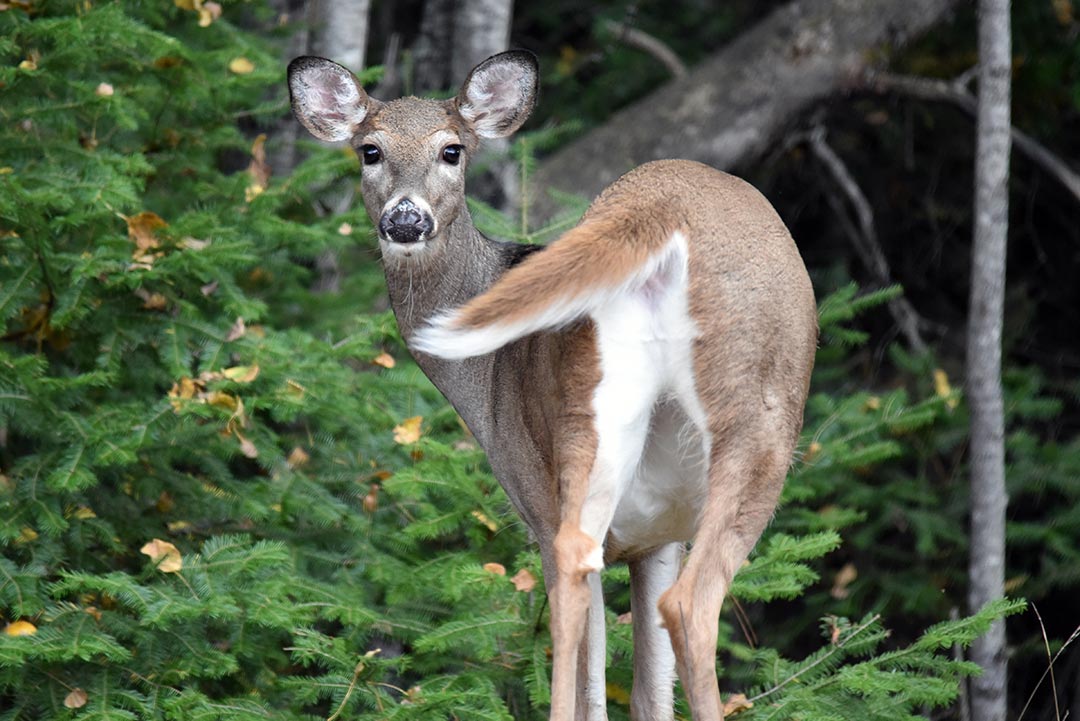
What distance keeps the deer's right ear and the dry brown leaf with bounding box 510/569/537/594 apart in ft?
5.26

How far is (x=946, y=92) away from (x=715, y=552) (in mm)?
4788

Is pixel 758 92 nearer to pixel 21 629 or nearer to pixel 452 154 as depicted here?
pixel 452 154

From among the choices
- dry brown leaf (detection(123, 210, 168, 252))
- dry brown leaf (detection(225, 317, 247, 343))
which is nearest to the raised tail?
dry brown leaf (detection(225, 317, 247, 343))

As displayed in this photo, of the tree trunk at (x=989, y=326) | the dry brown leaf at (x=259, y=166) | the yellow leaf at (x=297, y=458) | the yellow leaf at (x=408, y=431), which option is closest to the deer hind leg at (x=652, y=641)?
the yellow leaf at (x=408, y=431)

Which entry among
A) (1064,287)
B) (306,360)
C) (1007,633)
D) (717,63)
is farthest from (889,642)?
(306,360)

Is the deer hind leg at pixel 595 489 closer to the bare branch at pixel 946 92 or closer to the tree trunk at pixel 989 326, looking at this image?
the tree trunk at pixel 989 326

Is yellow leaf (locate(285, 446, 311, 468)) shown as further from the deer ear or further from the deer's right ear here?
the deer ear

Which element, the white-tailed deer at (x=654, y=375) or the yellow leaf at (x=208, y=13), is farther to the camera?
the yellow leaf at (x=208, y=13)

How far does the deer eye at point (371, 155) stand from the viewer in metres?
4.71

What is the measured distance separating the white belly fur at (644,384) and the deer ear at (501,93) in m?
1.31

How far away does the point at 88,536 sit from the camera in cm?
535

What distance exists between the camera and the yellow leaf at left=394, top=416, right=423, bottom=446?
5.92 meters

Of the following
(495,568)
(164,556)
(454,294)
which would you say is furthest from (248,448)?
(454,294)

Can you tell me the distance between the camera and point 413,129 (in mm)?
4734
